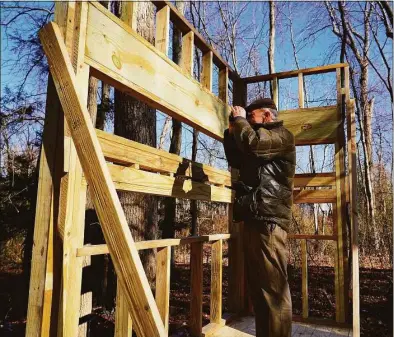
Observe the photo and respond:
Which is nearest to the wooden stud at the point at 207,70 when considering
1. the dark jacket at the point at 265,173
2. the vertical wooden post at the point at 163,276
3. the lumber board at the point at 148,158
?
the lumber board at the point at 148,158

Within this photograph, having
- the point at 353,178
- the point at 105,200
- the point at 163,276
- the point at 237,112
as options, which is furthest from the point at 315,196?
the point at 105,200

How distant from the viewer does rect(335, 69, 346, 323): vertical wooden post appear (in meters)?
3.73

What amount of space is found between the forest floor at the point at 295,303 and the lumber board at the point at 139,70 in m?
2.20

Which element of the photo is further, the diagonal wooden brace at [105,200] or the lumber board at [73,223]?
the lumber board at [73,223]

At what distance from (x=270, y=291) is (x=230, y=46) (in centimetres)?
1393

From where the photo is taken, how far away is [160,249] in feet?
8.50

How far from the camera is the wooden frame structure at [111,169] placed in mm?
1277

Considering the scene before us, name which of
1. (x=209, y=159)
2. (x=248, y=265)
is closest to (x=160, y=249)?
(x=248, y=265)

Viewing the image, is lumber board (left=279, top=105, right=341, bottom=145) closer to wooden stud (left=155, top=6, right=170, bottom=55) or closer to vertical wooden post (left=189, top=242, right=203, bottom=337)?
vertical wooden post (left=189, top=242, right=203, bottom=337)

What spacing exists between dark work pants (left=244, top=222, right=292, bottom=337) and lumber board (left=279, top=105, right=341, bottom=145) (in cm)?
190

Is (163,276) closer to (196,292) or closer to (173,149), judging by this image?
(196,292)

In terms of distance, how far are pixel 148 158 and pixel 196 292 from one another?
1505mm

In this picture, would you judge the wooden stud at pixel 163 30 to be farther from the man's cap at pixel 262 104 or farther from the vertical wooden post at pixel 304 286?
Answer: the vertical wooden post at pixel 304 286

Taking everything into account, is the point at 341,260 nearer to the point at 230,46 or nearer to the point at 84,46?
the point at 84,46
